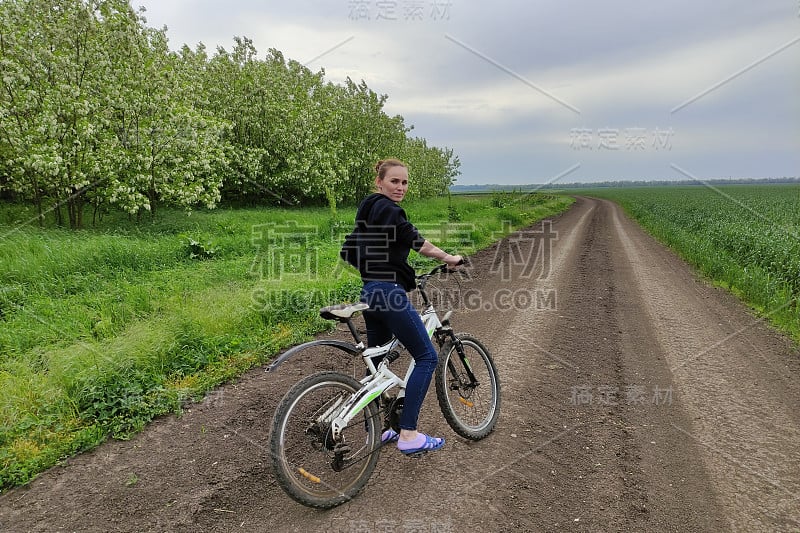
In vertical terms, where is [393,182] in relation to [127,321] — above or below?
above

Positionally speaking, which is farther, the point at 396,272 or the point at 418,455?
the point at 418,455

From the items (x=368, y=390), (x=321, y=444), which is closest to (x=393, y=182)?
(x=368, y=390)

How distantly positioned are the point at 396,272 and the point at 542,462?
2.03 m

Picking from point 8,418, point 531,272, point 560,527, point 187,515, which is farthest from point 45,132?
point 560,527

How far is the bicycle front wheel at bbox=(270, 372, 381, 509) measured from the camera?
2.84 m

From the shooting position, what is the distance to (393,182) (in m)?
Result: 3.37

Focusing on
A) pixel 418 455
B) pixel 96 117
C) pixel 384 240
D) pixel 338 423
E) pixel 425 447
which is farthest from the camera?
pixel 96 117

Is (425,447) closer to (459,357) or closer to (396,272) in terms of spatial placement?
(459,357)

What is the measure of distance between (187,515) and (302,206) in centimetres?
2534

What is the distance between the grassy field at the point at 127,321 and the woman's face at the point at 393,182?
3.12 metres

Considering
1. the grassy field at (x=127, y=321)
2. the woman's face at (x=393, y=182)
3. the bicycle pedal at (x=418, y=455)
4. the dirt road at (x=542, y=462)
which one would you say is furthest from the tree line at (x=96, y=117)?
the bicycle pedal at (x=418, y=455)

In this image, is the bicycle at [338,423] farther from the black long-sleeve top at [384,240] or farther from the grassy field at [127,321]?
the grassy field at [127,321]

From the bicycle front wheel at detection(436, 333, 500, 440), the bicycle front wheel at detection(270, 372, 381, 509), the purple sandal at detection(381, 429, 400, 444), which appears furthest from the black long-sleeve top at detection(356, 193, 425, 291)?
the purple sandal at detection(381, 429, 400, 444)

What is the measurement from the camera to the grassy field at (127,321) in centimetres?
409
